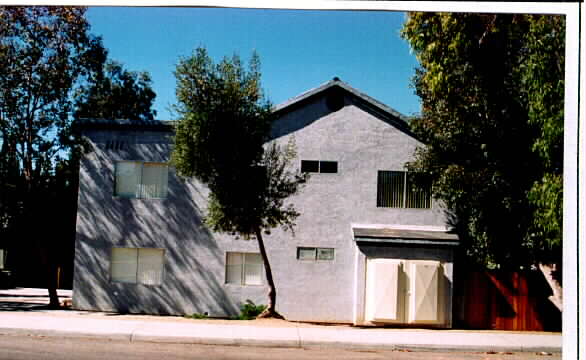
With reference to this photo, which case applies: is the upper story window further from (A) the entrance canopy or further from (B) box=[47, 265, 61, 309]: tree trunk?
(B) box=[47, 265, 61, 309]: tree trunk

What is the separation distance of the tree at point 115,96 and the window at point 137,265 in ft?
14.1

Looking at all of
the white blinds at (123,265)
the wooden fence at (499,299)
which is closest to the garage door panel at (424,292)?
the wooden fence at (499,299)

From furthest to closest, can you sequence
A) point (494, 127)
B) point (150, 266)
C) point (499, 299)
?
point (150, 266) < point (499, 299) < point (494, 127)

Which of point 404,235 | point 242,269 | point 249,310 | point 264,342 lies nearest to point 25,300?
point 242,269

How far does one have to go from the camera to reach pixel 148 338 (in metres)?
12.8

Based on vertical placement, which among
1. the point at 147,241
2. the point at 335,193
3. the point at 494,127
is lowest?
the point at 147,241

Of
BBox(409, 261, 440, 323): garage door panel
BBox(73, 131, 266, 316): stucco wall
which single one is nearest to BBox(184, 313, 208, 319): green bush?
BBox(73, 131, 266, 316): stucco wall

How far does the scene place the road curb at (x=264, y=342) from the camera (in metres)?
12.8

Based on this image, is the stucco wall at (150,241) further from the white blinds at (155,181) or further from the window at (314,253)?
the window at (314,253)

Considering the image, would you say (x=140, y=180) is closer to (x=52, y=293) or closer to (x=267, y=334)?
(x=52, y=293)

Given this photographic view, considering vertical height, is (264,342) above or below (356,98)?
below

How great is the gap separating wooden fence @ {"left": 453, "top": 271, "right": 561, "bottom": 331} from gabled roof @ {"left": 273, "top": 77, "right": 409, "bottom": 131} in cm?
435

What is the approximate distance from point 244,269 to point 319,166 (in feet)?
11.1

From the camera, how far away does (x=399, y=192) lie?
1814 centimetres
